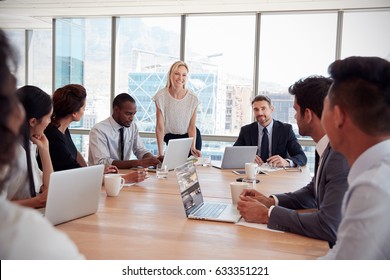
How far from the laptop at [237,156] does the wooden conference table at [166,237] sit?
1177 millimetres

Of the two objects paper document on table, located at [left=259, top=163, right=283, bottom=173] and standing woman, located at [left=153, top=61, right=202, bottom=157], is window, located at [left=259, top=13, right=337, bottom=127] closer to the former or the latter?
standing woman, located at [left=153, top=61, right=202, bottom=157]

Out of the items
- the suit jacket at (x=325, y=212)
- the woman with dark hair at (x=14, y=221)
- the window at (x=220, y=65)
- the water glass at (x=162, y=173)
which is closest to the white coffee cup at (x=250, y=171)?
the water glass at (x=162, y=173)

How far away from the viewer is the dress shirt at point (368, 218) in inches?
38.3

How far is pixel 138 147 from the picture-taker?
362 cm

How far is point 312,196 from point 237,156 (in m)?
1.21

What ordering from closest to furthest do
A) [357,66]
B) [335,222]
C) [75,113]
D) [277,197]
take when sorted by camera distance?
[357,66] → [335,222] → [277,197] → [75,113]

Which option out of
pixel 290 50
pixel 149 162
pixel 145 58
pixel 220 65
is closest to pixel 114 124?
pixel 149 162

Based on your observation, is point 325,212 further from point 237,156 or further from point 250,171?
point 237,156

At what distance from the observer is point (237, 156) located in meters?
3.22

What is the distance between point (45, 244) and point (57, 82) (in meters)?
6.74

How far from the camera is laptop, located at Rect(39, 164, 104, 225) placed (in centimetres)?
152

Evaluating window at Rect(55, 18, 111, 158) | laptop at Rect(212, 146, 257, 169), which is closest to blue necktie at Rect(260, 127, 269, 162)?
laptop at Rect(212, 146, 257, 169)
